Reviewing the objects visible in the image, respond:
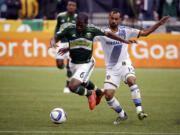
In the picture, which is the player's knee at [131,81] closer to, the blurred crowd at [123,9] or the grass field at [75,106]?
the grass field at [75,106]

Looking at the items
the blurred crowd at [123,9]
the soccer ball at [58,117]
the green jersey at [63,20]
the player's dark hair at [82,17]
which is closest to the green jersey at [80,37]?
the player's dark hair at [82,17]

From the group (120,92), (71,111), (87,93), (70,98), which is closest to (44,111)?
(71,111)

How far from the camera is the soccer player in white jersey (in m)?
10.6

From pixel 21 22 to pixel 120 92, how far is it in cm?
887

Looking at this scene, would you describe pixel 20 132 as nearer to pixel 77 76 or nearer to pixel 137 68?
pixel 77 76

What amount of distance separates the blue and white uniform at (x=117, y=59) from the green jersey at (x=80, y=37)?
0.34m

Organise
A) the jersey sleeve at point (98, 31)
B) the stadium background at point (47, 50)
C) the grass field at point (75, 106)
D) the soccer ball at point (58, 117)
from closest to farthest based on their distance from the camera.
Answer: the grass field at point (75, 106)
the soccer ball at point (58, 117)
the jersey sleeve at point (98, 31)
the stadium background at point (47, 50)

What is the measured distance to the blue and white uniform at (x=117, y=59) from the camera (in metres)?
10.8

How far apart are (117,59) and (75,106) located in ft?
7.79

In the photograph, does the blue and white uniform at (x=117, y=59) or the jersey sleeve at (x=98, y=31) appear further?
the blue and white uniform at (x=117, y=59)

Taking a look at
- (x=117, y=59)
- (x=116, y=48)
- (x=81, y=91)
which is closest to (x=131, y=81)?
(x=117, y=59)

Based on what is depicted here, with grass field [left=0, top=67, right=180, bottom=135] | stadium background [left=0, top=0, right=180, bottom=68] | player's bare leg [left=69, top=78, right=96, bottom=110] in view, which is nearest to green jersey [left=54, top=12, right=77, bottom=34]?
grass field [left=0, top=67, right=180, bottom=135]

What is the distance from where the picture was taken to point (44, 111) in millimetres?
11953

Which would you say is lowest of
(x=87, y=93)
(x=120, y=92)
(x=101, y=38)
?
(x=120, y=92)
